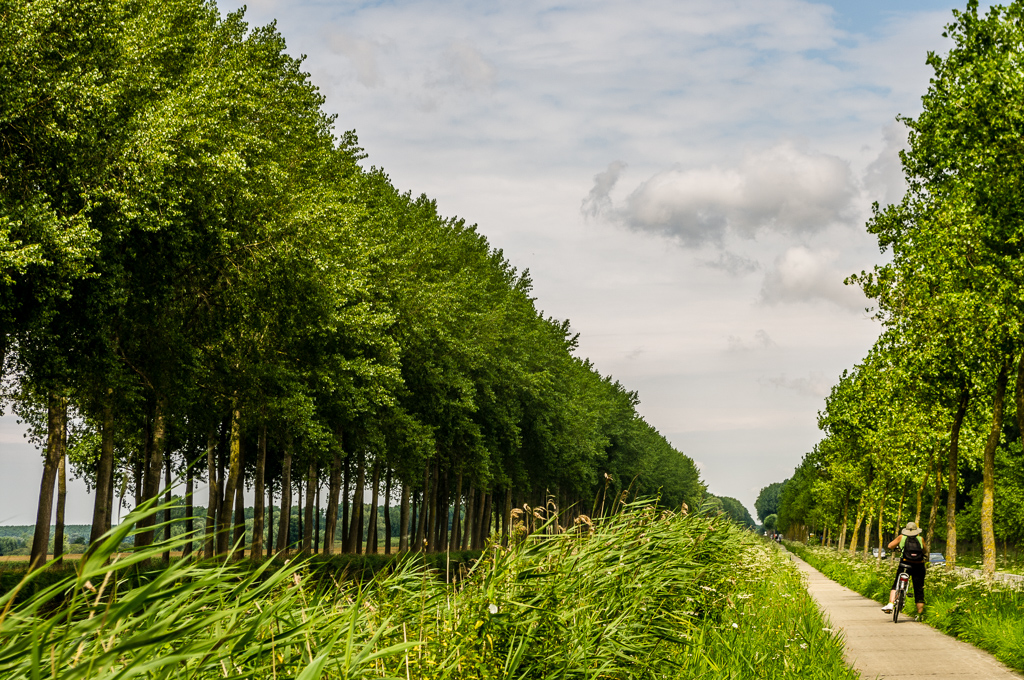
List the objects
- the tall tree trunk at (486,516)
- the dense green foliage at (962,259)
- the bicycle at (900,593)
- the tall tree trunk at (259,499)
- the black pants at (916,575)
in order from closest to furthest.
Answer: the bicycle at (900,593)
the black pants at (916,575)
the dense green foliage at (962,259)
the tall tree trunk at (259,499)
the tall tree trunk at (486,516)

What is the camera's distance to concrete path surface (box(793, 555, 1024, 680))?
932 cm

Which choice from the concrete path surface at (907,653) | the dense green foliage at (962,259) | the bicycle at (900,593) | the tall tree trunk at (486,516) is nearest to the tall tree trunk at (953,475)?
the dense green foliage at (962,259)

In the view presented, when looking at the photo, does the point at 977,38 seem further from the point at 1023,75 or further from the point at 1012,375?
the point at 1012,375

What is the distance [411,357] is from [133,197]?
50.2 ft

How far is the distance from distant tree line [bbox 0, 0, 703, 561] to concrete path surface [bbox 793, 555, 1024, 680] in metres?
3.52

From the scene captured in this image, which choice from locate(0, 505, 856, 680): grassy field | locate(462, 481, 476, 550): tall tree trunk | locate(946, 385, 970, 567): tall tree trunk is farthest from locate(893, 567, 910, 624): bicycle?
locate(462, 481, 476, 550): tall tree trunk

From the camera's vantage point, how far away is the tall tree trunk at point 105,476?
2017 centimetres

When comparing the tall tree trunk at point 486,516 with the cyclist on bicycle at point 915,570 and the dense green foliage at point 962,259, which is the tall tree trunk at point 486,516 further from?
the cyclist on bicycle at point 915,570

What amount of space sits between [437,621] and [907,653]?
7.49m

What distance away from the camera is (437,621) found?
5.58m

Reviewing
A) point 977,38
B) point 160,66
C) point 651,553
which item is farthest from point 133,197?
point 977,38

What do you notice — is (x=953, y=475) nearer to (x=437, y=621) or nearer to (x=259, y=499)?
(x=259, y=499)

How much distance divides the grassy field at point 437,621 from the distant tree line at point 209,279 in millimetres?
738

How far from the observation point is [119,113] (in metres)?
16.3
